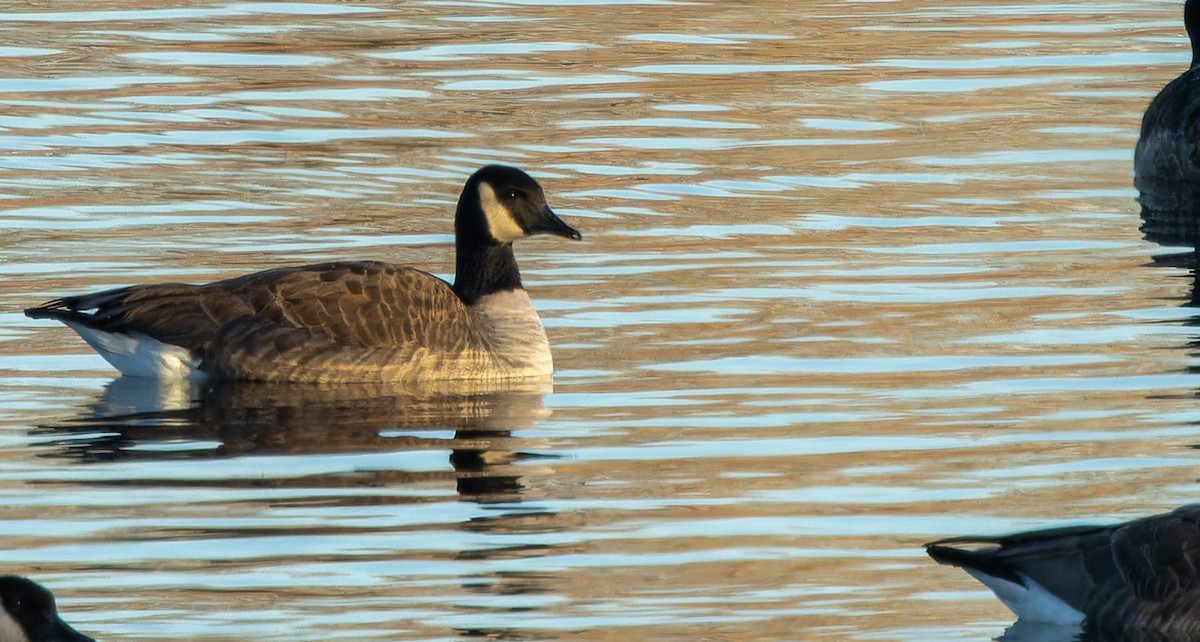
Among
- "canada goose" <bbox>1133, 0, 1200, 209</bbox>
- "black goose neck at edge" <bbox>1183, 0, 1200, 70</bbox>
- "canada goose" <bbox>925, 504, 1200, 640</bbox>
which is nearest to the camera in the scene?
"canada goose" <bbox>925, 504, 1200, 640</bbox>

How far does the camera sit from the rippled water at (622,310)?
32.0ft

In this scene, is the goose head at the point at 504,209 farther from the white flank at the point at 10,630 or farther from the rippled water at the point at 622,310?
the white flank at the point at 10,630

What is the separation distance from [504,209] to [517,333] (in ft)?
3.02

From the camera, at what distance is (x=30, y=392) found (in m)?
13.2

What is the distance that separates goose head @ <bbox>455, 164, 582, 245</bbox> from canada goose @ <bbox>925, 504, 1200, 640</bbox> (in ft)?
19.3

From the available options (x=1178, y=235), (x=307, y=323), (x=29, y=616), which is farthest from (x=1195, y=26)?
(x=29, y=616)

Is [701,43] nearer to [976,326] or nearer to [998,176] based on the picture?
[998,176]

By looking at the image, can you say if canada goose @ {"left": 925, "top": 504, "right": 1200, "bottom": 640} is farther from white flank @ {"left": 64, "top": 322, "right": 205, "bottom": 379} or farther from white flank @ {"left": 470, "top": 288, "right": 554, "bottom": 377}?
white flank @ {"left": 64, "top": 322, "right": 205, "bottom": 379}

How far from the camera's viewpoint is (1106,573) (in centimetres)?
890

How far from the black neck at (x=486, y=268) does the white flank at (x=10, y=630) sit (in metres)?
6.41

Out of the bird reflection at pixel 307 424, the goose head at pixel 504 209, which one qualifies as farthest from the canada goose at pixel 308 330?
the goose head at pixel 504 209

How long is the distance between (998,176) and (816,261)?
12.8ft

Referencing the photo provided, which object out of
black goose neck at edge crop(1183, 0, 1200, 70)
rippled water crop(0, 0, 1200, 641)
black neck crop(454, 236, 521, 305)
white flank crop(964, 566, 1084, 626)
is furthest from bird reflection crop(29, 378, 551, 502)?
black goose neck at edge crop(1183, 0, 1200, 70)

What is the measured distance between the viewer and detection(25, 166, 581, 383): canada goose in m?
13.9
